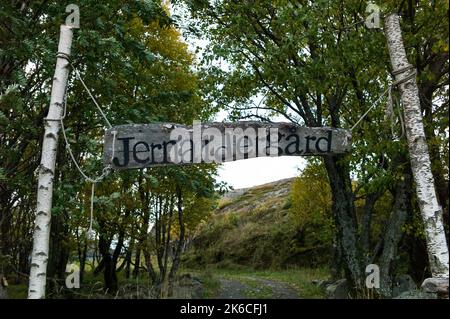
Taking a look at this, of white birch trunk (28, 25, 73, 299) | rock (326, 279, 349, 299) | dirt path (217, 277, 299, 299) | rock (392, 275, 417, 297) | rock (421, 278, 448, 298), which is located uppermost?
white birch trunk (28, 25, 73, 299)

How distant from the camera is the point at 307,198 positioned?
20047mm

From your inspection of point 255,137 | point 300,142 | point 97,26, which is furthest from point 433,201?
point 97,26

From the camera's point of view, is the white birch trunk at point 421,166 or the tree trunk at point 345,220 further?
the tree trunk at point 345,220

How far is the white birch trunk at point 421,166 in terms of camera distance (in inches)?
178

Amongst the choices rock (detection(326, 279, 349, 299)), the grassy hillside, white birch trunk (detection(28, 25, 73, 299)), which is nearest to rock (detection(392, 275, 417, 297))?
rock (detection(326, 279, 349, 299))

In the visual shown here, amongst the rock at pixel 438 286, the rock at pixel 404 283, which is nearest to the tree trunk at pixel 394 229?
the rock at pixel 404 283

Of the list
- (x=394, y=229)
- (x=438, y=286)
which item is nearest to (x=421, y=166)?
(x=438, y=286)

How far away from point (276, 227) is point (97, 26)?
789 inches

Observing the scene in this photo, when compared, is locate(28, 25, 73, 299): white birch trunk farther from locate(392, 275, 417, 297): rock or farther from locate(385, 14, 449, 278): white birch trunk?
locate(392, 275, 417, 297): rock

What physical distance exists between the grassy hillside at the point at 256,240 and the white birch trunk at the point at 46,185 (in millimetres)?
18863

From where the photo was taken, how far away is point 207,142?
534 centimetres

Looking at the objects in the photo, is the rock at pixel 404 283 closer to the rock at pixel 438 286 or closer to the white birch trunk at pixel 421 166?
the white birch trunk at pixel 421 166

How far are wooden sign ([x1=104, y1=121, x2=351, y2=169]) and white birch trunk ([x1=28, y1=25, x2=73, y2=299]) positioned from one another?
62 cm

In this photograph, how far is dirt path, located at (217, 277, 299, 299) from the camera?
1457cm
